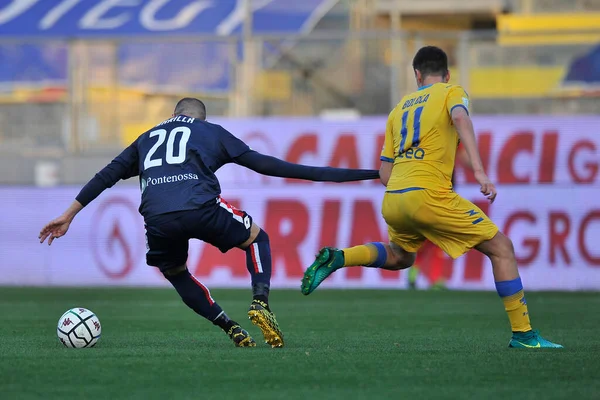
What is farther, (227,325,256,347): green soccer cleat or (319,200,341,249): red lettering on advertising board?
(319,200,341,249): red lettering on advertising board

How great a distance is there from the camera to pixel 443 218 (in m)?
7.11

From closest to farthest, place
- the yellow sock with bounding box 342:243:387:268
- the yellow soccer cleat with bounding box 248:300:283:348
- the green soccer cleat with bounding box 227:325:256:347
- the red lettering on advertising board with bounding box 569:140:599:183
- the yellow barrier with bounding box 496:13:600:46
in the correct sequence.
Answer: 1. the yellow soccer cleat with bounding box 248:300:283:348
2. the green soccer cleat with bounding box 227:325:256:347
3. the yellow sock with bounding box 342:243:387:268
4. the red lettering on advertising board with bounding box 569:140:599:183
5. the yellow barrier with bounding box 496:13:600:46

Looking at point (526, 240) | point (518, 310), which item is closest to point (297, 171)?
point (518, 310)

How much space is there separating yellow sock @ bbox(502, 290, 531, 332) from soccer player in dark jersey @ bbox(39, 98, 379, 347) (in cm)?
121

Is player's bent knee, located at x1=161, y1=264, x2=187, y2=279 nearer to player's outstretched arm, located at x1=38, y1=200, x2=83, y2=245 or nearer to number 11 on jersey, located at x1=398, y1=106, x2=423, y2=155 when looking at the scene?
player's outstretched arm, located at x1=38, y1=200, x2=83, y2=245

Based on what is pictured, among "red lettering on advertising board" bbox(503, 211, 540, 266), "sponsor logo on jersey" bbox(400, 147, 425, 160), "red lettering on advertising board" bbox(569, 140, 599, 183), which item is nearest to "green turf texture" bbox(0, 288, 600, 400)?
"sponsor logo on jersey" bbox(400, 147, 425, 160)

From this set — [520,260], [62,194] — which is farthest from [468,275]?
[62,194]

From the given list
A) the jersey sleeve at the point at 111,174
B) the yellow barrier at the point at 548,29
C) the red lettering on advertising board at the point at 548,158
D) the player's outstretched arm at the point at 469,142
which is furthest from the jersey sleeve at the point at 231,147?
Result: the yellow barrier at the point at 548,29

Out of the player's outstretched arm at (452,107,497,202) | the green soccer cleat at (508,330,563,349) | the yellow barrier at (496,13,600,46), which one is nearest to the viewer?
the player's outstretched arm at (452,107,497,202)

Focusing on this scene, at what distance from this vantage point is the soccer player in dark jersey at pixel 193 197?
280 inches

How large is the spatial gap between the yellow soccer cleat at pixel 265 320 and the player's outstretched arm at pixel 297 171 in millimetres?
881

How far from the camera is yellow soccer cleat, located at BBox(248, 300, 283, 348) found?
692 centimetres

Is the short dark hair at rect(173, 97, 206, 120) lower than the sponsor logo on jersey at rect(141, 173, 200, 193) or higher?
higher

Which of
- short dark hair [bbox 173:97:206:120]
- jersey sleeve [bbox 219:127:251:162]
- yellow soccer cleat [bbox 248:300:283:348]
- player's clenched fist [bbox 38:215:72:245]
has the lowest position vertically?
yellow soccer cleat [bbox 248:300:283:348]
